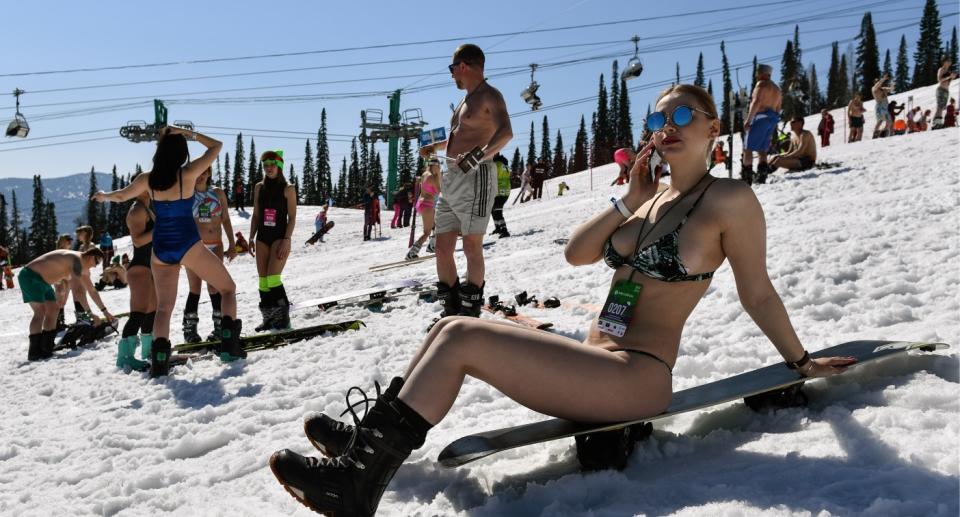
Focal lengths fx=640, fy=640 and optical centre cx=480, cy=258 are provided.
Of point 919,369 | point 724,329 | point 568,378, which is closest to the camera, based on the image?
point 568,378

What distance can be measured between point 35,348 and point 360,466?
719cm

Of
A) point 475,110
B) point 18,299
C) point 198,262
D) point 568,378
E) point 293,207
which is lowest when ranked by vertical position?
point 18,299

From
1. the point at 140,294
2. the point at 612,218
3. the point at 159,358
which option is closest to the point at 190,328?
the point at 140,294

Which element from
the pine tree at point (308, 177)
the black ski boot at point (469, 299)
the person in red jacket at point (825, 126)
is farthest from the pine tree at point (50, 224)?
the black ski boot at point (469, 299)

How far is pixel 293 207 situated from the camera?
677 centimetres

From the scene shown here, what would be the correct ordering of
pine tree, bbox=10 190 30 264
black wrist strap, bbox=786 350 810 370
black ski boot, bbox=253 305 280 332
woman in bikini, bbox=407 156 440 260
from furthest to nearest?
pine tree, bbox=10 190 30 264 < woman in bikini, bbox=407 156 440 260 < black ski boot, bbox=253 305 280 332 < black wrist strap, bbox=786 350 810 370

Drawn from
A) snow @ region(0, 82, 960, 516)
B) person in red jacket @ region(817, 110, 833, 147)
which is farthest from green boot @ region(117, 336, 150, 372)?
person in red jacket @ region(817, 110, 833, 147)

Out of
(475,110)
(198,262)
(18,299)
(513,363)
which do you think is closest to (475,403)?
(513,363)

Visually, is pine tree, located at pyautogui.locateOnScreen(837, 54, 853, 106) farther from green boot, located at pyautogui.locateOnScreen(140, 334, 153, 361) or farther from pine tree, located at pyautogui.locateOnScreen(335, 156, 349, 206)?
green boot, located at pyautogui.locateOnScreen(140, 334, 153, 361)

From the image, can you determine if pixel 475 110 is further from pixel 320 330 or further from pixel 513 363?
pixel 513 363

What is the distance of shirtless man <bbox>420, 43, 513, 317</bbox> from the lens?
5.29m

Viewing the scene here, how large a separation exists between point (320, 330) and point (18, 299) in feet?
52.1

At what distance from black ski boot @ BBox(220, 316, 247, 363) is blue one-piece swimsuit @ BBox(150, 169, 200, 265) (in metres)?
0.67

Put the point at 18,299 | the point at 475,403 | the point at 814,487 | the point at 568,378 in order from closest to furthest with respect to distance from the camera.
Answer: the point at 814,487, the point at 568,378, the point at 475,403, the point at 18,299
